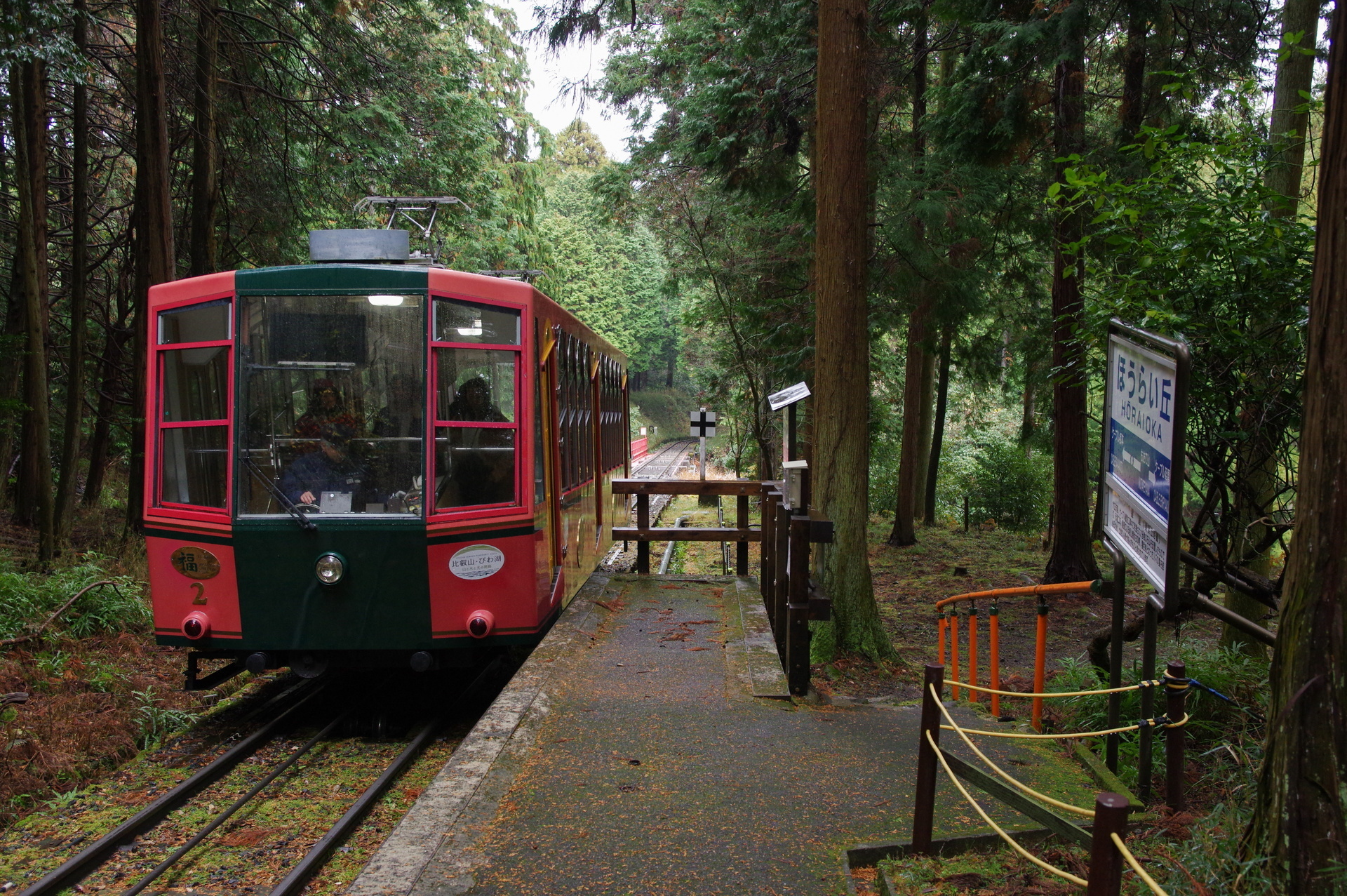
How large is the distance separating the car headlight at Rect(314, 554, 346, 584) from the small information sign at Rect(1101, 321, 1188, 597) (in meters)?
4.87

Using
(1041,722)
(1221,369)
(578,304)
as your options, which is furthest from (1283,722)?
(578,304)

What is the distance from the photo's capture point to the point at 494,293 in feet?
22.9

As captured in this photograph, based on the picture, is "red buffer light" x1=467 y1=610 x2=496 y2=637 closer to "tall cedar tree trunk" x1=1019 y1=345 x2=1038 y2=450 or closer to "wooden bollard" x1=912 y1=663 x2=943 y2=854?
"wooden bollard" x1=912 y1=663 x2=943 y2=854

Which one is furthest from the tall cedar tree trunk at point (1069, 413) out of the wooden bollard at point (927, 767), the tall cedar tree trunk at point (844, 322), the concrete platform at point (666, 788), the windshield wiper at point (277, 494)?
the windshield wiper at point (277, 494)

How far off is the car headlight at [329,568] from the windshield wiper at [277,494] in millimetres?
220

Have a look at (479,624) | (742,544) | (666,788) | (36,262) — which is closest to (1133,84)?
(742,544)

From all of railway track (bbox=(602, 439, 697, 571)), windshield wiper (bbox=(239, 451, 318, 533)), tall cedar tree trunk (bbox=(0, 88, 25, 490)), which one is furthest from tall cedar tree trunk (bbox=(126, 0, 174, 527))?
railway track (bbox=(602, 439, 697, 571))

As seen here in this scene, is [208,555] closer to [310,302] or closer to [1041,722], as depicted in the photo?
[310,302]

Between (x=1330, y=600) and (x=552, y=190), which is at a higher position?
(x=552, y=190)

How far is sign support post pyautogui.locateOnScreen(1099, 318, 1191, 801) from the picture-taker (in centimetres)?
354

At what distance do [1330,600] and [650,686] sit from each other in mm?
4822

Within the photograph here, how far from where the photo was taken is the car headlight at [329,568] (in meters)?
6.69

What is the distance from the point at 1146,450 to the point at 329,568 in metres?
5.18

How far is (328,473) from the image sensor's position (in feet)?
22.2
